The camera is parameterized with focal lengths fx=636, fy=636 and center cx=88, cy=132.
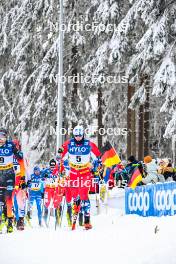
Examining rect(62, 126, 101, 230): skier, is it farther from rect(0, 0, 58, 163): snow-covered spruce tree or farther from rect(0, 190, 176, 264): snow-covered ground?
rect(0, 0, 58, 163): snow-covered spruce tree

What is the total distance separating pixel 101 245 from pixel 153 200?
3.26 metres

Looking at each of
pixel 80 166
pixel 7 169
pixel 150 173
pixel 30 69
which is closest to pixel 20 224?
pixel 7 169

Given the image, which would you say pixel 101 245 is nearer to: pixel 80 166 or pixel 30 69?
pixel 80 166

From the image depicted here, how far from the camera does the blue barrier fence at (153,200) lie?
444 inches

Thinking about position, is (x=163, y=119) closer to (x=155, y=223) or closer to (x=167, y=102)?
(x=167, y=102)

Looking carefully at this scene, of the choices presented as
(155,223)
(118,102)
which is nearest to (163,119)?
(118,102)

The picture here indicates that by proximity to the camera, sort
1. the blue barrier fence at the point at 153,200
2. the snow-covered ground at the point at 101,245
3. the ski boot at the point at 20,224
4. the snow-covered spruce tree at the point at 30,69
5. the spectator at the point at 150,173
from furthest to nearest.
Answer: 1. the snow-covered spruce tree at the point at 30,69
2. the spectator at the point at 150,173
3. the ski boot at the point at 20,224
4. the blue barrier fence at the point at 153,200
5. the snow-covered ground at the point at 101,245

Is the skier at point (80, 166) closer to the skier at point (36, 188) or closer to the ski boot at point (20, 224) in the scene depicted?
the ski boot at point (20, 224)

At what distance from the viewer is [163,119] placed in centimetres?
3036

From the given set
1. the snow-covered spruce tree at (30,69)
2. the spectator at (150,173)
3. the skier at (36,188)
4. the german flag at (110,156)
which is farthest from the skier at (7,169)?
the snow-covered spruce tree at (30,69)

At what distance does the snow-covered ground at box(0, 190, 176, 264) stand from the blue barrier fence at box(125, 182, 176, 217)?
99 centimetres

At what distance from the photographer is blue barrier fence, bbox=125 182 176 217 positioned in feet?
37.0

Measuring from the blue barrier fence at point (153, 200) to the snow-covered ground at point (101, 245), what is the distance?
0.99 metres

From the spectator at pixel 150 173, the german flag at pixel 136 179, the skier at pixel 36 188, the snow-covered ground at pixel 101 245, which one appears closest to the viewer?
the snow-covered ground at pixel 101 245
